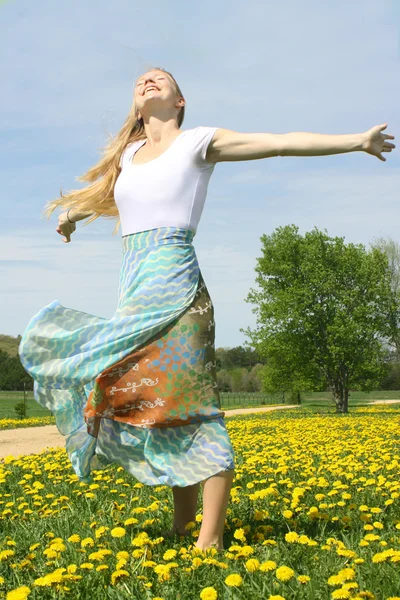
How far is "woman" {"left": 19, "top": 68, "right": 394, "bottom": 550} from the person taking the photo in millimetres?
3094

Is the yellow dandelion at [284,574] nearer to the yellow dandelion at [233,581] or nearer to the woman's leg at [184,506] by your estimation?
the yellow dandelion at [233,581]

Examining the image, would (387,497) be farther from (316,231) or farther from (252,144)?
(316,231)

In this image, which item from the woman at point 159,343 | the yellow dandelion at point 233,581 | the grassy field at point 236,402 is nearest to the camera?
the yellow dandelion at point 233,581

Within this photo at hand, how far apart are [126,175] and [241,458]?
14.0ft

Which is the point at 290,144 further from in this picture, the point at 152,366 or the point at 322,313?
the point at 322,313

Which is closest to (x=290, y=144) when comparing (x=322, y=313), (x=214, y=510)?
(x=214, y=510)

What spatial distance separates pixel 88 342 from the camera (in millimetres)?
3209

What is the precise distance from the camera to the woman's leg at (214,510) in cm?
304

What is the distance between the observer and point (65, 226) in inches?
156

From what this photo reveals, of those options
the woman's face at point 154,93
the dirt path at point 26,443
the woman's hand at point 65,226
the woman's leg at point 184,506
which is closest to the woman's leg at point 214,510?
the woman's leg at point 184,506

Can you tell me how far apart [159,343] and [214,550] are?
3.14 feet

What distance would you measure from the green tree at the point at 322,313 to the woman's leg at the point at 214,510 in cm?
2570

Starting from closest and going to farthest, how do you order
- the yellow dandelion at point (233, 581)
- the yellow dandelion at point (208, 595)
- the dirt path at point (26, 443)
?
the yellow dandelion at point (208, 595) < the yellow dandelion at point (233, 581) < the dirt path at point (26, 443)

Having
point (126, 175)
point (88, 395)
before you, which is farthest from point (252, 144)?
point (88, 395)
